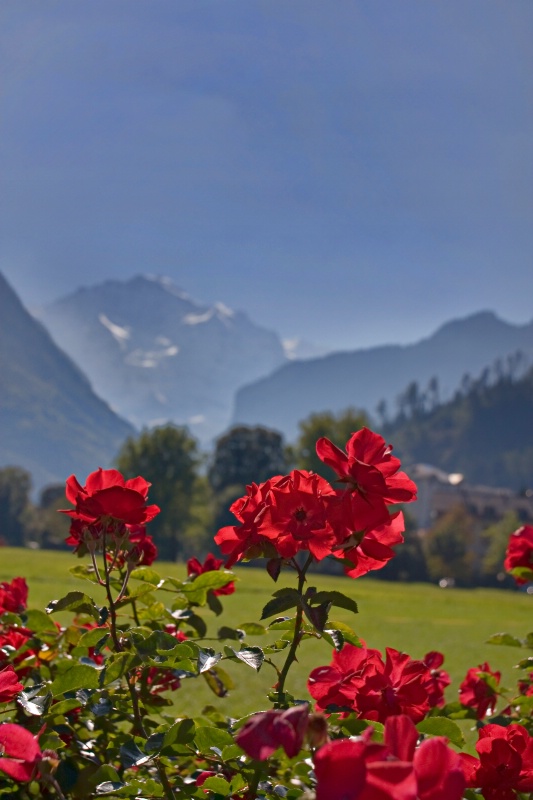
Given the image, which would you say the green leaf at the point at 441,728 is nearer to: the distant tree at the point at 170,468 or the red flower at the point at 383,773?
the red flower at the point at 383,773

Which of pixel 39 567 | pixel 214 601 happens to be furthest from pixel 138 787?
pixel 39 567

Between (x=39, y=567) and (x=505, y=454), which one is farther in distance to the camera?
(x=505, y=454)

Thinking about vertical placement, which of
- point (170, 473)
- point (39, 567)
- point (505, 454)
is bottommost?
point (39, 567)

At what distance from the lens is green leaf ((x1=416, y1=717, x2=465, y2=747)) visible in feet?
4.01

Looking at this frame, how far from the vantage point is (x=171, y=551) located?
52781 mm

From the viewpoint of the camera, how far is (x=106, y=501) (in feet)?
4.58

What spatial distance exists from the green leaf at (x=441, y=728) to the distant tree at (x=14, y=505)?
72.3 meters

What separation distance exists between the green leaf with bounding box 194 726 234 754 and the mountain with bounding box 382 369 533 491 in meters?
143

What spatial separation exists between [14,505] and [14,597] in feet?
246

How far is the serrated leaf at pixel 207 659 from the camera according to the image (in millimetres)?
1284

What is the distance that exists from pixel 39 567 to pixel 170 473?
25796mm

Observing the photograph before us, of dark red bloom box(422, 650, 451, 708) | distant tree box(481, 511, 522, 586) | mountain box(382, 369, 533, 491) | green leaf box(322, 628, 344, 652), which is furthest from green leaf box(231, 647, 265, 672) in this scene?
mountain box(382, 369, 533, 491)

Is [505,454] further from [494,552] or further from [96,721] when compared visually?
[96,721]

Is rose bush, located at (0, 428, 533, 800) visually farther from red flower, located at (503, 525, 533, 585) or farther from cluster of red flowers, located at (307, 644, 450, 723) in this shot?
red flower, located at (503, 525, 533, 585)
